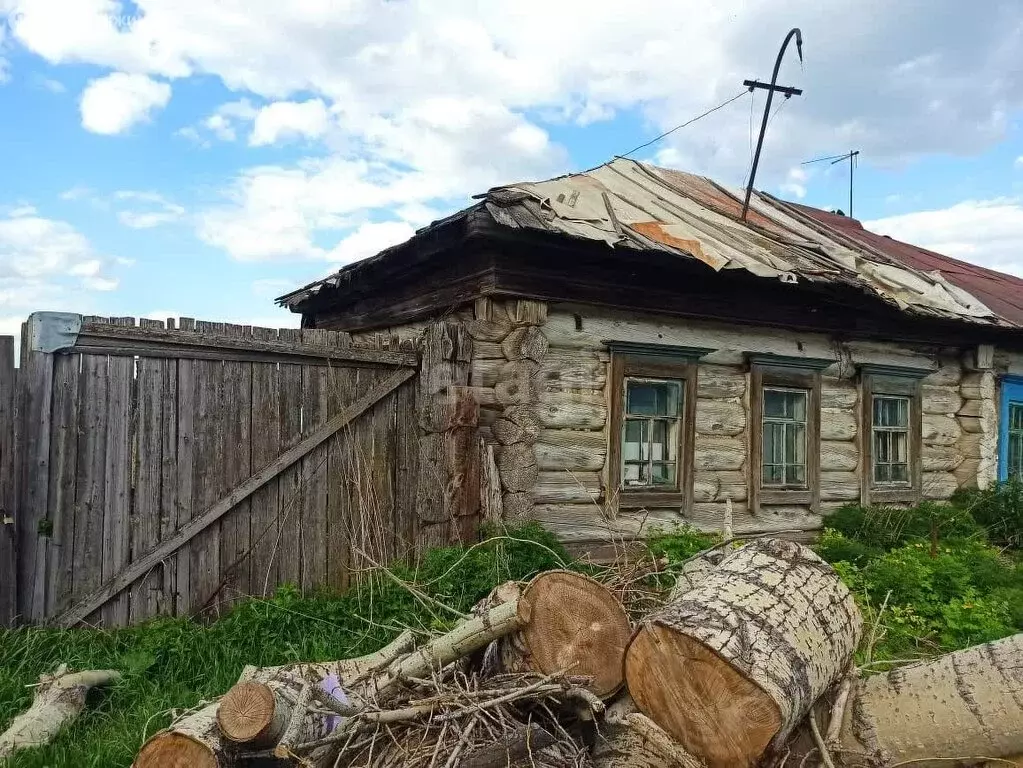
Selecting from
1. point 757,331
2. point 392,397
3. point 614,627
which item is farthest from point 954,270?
point 614,627

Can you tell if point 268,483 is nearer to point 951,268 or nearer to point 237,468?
point 237,468

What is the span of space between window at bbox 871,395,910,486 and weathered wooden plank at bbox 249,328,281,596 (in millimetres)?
6513

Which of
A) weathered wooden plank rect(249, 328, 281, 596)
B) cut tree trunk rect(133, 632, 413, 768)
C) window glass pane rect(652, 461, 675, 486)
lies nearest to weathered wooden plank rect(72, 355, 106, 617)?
weathered wooden plank rect(249, 328, 281, 596)

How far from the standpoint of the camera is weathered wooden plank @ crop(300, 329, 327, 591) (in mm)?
5895

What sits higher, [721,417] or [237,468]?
[721,417]

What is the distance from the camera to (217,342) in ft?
18.3

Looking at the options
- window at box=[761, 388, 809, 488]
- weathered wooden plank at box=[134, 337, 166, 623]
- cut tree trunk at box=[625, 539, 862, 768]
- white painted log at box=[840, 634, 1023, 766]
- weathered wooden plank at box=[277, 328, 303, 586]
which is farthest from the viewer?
window at box=[761, 388, 809, 488]

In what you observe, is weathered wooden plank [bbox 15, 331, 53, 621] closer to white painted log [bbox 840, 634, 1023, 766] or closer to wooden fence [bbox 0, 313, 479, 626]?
wooden fence [bbox 0, 313, 479, 626]

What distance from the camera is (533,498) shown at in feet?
21.3

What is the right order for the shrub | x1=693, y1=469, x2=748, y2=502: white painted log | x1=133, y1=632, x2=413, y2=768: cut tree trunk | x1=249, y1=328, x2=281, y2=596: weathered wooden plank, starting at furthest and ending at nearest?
the shrub, x1=693, y1=469, x2=748, y2=502: white painted log, x1=249, y1=328, x2=281, y2=596: weathered wooden plank, x1=133, y1=632, x2=413, y2=768: cut tree trunk

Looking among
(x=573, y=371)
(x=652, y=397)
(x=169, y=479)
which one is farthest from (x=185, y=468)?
(x=652, y=397)

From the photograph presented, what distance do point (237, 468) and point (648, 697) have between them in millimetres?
3496

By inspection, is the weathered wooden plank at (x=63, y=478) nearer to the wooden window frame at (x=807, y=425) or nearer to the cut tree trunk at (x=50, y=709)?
the cut tree trunk at (x=50, y=709)

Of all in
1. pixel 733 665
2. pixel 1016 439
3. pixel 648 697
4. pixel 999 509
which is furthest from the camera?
pixel 1016 439
